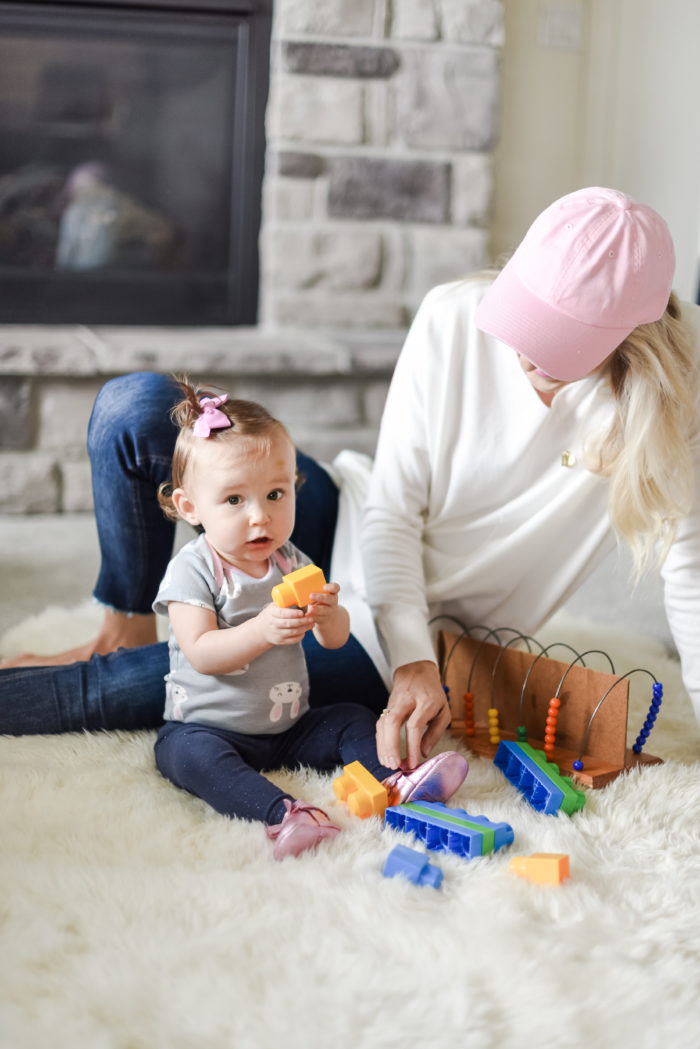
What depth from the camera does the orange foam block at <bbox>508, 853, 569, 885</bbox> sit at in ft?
2.67

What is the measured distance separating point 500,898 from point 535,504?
50cm

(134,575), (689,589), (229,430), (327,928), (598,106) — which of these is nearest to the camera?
(327,928)

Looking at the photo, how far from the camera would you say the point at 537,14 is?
2.23m

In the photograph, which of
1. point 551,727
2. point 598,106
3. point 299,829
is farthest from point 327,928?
point 598,106

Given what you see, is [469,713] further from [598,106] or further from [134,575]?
[598,106]

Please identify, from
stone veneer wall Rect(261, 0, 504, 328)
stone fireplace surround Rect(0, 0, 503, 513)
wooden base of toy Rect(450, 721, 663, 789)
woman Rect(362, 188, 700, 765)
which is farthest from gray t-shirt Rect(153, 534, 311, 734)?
stone veneer wall Rect(261, 0, 504, 328)

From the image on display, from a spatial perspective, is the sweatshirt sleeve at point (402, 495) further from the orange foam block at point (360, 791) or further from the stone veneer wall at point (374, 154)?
the stone veneer wall at point (374, 154)

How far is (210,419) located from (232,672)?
25cm

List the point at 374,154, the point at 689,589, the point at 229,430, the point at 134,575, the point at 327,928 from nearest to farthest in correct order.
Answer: the point at 327,928 < the point at 229,430 < the point at 689,589 < the point at 134,575 < the point at 374,154

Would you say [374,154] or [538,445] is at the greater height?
[374,154]

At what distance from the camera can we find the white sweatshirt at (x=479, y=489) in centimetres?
111

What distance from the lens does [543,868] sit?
819 mm

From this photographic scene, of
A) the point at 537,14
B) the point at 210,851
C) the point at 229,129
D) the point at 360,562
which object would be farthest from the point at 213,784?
the point at 537,14

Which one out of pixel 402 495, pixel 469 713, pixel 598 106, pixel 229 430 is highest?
pixel 598 106
